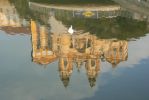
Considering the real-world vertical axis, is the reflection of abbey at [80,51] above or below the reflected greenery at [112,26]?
below

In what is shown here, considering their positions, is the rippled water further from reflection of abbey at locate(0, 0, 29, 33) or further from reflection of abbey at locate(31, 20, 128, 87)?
reflection of abbey at locate(0, 0, 29, 33)

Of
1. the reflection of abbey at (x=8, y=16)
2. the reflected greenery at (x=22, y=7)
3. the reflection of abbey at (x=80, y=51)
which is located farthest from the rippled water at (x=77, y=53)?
the reflection of abbey at (x=8, y=16)

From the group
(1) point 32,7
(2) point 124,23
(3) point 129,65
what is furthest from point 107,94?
(1) point 32,7

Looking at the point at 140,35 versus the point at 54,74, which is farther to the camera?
the point at 140,35

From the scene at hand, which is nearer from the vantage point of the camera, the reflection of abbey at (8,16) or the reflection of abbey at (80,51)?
the reflection of abbey at (80,51)

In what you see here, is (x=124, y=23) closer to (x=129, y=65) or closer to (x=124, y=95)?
(x=129, y=65)

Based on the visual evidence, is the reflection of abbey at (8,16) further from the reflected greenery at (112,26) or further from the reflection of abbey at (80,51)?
the reflection of abbey at (80,51)

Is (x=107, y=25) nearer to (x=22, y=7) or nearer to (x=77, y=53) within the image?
(x=77, y=53)
